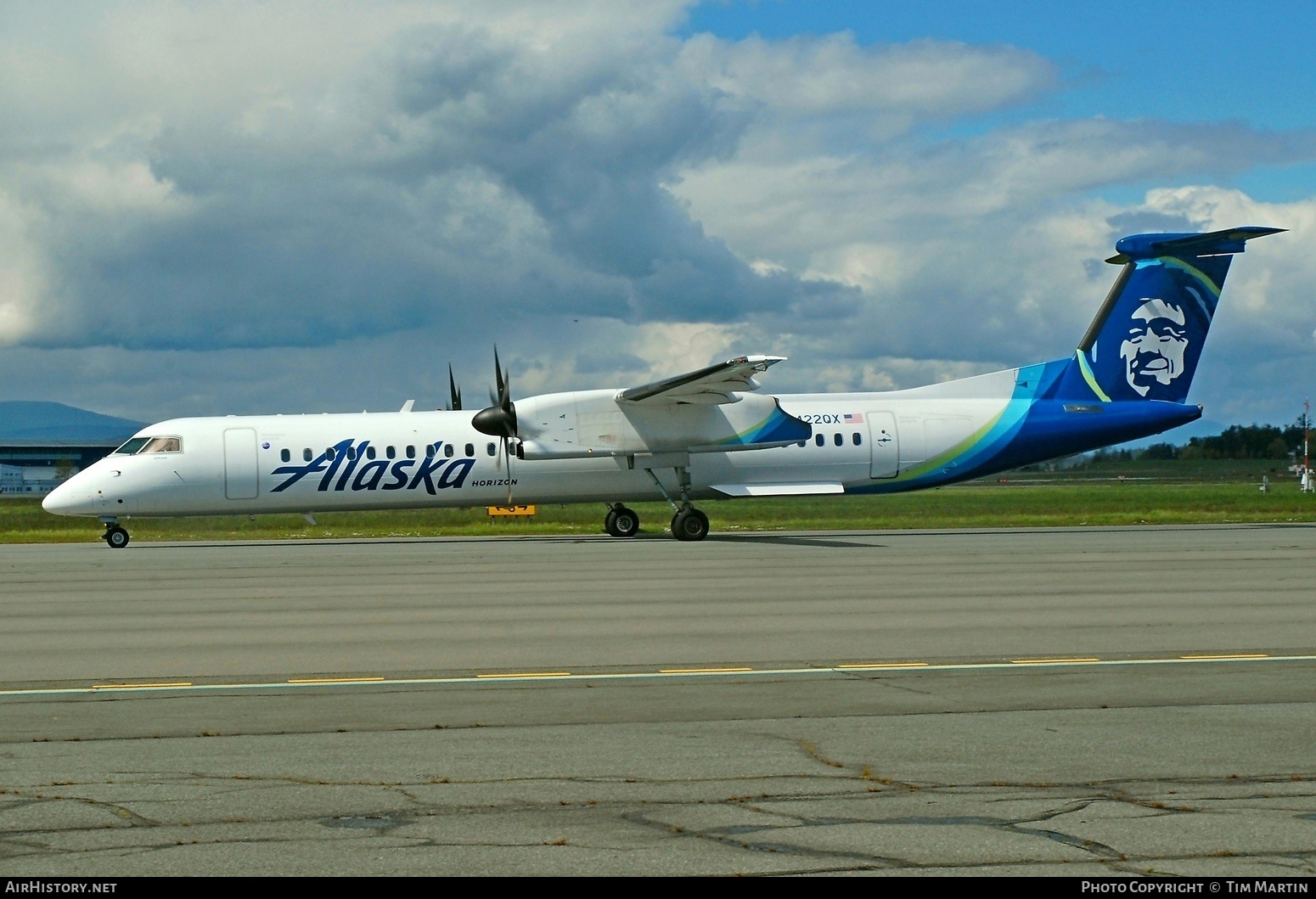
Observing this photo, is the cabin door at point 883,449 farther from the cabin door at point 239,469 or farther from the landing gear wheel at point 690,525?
the cabin door at point 239,469

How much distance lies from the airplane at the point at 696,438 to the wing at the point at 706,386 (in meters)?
0.06

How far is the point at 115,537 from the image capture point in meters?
31.4

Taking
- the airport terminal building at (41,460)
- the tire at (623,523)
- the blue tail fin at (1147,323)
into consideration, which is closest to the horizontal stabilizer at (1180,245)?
the blue tail fin at (1147,323)

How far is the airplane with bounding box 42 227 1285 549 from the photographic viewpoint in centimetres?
3148

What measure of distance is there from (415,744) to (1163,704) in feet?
17.6

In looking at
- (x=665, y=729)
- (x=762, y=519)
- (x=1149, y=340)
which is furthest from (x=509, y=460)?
(x=665, y=729)

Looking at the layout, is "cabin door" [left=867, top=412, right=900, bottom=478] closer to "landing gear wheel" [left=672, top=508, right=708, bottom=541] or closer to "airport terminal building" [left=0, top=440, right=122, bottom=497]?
"landing gear wheel" [left=672, top=508, right=708, bottom=541]

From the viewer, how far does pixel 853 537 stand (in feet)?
105

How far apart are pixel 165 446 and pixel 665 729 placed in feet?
85.8

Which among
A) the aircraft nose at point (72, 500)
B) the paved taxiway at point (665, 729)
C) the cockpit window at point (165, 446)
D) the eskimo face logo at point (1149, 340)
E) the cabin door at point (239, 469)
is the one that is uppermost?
the eskimo face logo at point (1149, 340)

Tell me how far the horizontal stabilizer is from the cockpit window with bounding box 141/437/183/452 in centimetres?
2507

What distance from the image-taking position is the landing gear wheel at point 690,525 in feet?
104

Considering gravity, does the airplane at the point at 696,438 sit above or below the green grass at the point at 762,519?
above

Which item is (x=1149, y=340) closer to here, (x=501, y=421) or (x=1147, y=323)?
(x=1147, y=323)
